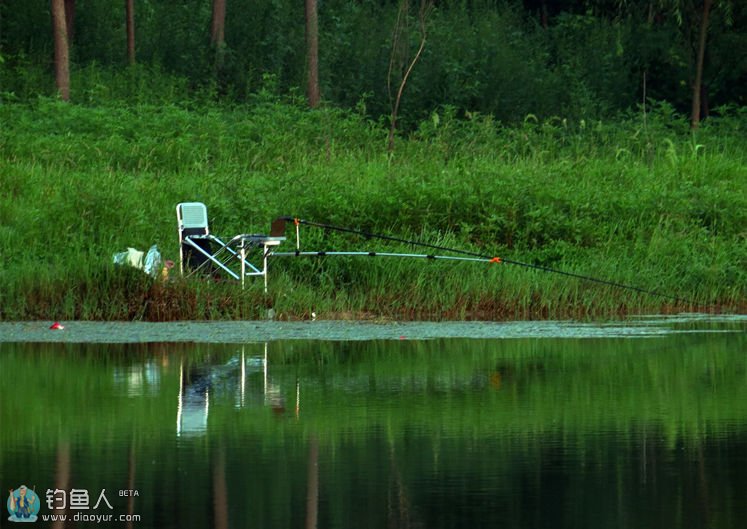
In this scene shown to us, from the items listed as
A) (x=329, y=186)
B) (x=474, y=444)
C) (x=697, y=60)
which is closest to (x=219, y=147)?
(x=329, y=186)

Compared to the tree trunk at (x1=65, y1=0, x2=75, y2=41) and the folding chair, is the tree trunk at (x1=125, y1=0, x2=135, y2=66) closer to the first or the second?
the tree trunk at (x1=65, y1=0, x2=75, y2=41)

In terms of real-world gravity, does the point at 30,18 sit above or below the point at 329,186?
above

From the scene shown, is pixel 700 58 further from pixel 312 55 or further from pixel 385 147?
pixel 385 147

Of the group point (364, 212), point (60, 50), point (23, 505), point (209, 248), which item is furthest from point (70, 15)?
point (23, 505)

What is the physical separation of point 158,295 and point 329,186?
192 inches

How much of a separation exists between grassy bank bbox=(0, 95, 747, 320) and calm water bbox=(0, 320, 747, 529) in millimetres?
2679

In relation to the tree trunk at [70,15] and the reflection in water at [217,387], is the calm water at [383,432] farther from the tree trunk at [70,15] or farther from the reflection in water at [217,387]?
the tree trunk at [70,15]

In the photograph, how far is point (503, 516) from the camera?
824 cm

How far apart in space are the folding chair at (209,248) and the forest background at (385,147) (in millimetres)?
459

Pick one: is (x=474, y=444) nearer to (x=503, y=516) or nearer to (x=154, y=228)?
(x=503, y=516)

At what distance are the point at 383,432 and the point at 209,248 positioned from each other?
873 centimetres

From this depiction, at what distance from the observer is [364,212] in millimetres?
21703

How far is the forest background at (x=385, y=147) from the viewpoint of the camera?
19750mm

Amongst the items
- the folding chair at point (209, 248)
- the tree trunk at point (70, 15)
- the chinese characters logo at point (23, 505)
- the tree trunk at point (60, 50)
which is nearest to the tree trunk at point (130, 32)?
the tree trunk at point (70, 15)
